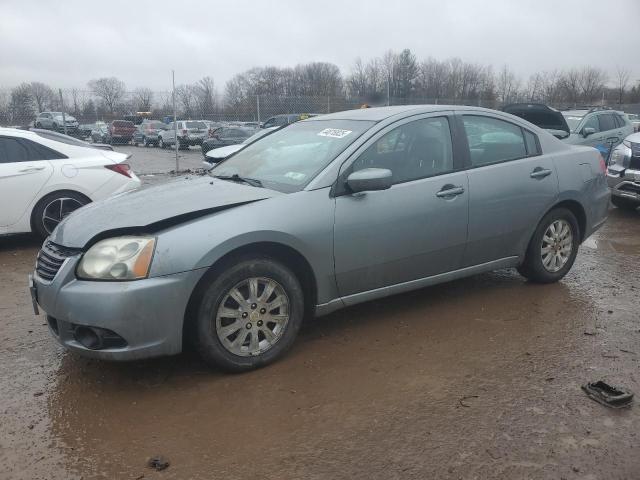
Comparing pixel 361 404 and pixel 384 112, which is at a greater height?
pixel 384 112

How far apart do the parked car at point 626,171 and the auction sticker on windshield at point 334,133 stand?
5.99 metres

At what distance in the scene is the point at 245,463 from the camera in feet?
8.21

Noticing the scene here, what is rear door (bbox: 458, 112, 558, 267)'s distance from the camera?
4.23m

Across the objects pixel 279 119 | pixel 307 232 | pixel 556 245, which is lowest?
pixel 556 245

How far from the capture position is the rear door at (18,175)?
6.20m

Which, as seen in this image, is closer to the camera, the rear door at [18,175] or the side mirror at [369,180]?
the side mirror at [369,180]

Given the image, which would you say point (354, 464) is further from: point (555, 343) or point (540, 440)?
point (555, 343)

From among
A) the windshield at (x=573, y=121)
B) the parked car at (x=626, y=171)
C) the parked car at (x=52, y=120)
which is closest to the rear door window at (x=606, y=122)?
the windshield at (x=573, y=121)

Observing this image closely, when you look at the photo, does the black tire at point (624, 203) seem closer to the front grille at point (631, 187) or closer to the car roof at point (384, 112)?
the front grille at point (631, 187)

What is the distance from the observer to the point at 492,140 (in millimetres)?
4480

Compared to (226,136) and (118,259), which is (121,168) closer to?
(118,259)

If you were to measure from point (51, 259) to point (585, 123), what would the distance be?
11692mm

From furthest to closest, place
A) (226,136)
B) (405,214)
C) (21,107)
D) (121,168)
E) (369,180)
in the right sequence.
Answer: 1. (226,136)
2. (21,107)
3. (121,168)
4. (405,214)
5. (369,180)

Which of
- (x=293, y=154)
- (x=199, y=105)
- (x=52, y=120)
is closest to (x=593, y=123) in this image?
(x=293, y=154)
